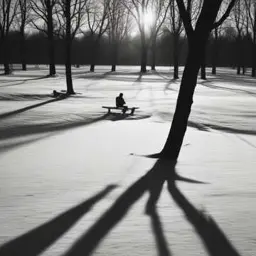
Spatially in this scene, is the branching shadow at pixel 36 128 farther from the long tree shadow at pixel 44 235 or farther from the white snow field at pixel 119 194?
the long tree shadow at pixel 44 235

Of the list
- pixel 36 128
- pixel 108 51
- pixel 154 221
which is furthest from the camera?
pixel 108 51

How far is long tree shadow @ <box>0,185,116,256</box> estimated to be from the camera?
11.6ft

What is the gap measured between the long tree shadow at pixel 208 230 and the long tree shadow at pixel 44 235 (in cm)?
117

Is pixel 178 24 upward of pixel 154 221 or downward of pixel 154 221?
upward

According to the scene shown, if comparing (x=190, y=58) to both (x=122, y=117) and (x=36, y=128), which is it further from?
(x=122, y=117)

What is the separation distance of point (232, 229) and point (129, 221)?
111cm

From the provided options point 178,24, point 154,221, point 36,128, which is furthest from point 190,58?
point 178,24

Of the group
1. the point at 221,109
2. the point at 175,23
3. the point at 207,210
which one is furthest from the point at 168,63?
the point at 207,210

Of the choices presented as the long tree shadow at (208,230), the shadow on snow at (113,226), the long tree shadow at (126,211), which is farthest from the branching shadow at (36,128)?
the long tree shadow at (208,230)

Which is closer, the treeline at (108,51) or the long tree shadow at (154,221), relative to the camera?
the long tree shadow at (154,221)

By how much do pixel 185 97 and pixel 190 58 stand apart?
0.72m

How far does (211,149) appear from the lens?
840cm

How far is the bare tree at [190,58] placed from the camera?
22.4 ft

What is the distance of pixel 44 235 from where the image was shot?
3.86 metres
